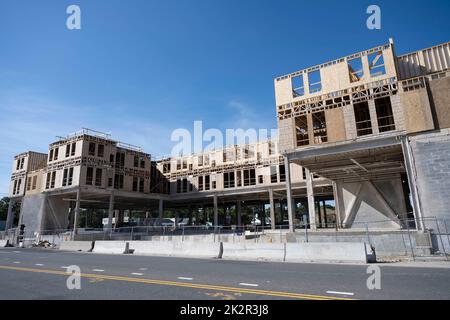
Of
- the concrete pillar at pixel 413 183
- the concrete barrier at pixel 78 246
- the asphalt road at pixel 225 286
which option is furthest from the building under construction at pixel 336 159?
the concrete barrier at pixel 78 246

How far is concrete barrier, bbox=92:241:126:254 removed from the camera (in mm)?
22156

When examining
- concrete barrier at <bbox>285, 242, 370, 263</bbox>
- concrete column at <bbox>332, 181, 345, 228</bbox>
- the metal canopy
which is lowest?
concrete barrier at <bbox>285, 242, 370, 263</bbox>

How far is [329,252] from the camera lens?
14.5m

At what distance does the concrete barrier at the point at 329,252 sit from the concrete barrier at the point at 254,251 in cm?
58

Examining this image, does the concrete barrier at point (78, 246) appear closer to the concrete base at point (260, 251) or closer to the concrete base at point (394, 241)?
the concrete base at point (260, 251)

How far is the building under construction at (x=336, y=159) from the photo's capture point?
19297mm

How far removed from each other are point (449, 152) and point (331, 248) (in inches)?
418

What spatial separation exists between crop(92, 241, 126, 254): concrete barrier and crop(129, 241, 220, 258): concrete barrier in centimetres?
79

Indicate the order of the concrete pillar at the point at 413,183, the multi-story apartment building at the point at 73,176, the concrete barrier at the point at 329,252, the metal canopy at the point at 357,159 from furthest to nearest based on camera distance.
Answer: the multi-story apartment building at the point at 73,176 < the metal canopy at the point at 357,159 < the concrete pillar at the point at 413,183 < the concrete barrier at the point at 329,252

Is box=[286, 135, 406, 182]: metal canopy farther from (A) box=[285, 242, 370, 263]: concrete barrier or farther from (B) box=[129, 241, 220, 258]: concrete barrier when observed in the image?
(B) box=[129, 241, 220, 258]: concrete barrier

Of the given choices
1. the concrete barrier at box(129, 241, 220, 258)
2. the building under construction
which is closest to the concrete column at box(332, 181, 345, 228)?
the building under construction

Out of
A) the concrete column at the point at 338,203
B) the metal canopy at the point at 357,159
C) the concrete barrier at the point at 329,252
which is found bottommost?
the concrete barrier at the point at 329,252

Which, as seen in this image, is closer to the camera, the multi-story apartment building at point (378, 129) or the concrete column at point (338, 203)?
the multi-story apartment building at point (378, 129)
